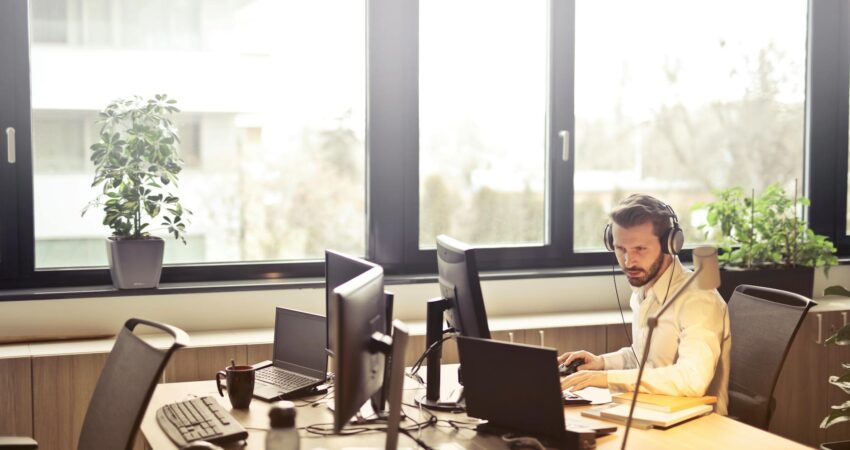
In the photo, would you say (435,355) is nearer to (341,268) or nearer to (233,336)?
(341,268)

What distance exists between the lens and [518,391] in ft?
6.58

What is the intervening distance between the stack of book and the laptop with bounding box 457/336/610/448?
125 mm

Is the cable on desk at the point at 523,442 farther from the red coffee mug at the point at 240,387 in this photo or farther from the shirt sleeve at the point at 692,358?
the red coffee mug at the point at 240,387

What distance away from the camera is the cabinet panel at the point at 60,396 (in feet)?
9.33

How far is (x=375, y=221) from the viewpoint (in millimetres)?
3742

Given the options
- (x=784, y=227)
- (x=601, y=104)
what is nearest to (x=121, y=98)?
(x=601, y=104)

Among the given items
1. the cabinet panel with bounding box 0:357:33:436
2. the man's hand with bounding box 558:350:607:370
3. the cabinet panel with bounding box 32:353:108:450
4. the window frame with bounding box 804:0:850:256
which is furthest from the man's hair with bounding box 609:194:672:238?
the window frame with bounding box 804:0:850:256

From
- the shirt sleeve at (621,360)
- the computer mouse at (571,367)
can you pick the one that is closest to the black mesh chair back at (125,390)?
the computer mouse at (571,367)

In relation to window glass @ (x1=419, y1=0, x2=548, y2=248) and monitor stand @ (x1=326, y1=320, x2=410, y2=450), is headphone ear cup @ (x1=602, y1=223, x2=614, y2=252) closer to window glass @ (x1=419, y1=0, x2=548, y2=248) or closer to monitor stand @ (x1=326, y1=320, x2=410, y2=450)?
monitor stand @ (x1=326, y1=320, x2=410, y2=450)

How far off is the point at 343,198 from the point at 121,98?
0.95 m

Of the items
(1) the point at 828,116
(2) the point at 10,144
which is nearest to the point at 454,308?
(2) the point at 10,144

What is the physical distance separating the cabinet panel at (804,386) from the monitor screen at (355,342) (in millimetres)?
2271

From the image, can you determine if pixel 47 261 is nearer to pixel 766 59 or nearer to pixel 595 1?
pixel 595 1

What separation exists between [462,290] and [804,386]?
210cm
